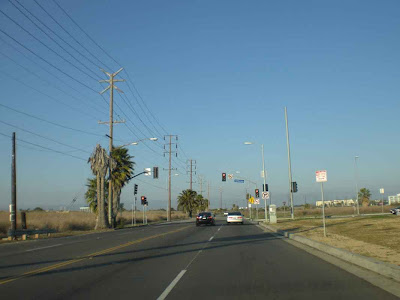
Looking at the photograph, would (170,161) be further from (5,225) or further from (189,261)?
(189,261)

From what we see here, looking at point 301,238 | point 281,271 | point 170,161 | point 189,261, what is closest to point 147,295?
point 281,271

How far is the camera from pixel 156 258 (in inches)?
584

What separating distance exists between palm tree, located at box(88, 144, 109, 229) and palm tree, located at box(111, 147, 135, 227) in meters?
7.02

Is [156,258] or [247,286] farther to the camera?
[156,258]

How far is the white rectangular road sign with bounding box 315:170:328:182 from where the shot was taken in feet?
67.0

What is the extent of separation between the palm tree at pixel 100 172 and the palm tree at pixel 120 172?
7024mm

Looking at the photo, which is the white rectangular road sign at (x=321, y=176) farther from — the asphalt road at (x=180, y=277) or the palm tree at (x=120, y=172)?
the palm tree at (x=120, y=172)

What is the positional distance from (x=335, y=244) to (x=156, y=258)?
7.66 metres

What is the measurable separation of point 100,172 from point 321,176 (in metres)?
27.8

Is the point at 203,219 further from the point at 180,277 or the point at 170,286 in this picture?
the point at 170,286

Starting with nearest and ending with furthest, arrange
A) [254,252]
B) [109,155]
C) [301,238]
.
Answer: [254,252], [301,238], [109,155]

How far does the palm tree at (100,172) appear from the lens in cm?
4231

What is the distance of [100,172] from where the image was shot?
4294 centimetres

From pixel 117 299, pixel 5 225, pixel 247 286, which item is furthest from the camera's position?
pixel 5 225
